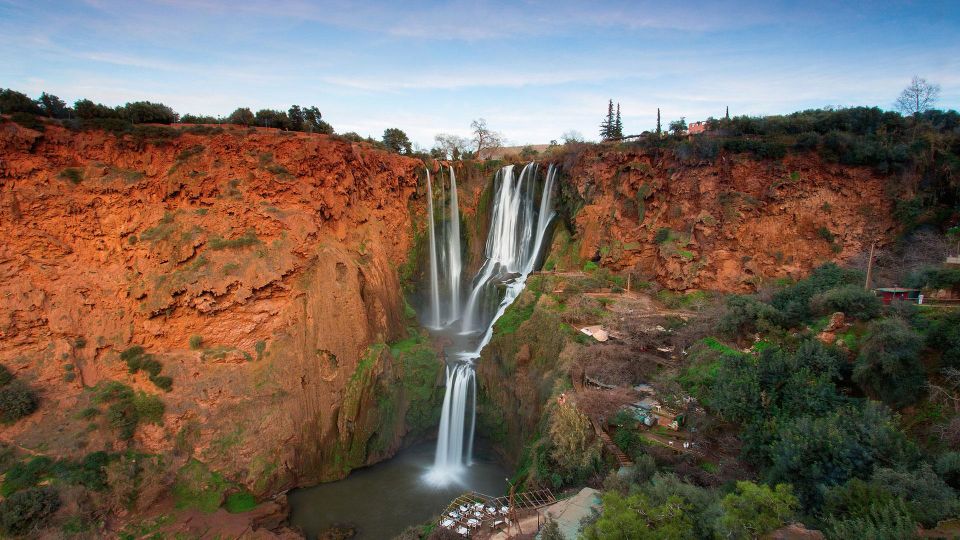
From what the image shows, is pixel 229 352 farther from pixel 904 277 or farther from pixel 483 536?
pixel 904 277

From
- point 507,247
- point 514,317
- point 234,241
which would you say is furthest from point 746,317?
point 234,241

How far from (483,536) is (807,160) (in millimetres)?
19242

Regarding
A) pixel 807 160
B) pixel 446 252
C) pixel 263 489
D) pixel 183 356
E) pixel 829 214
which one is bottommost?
pixel 263 489

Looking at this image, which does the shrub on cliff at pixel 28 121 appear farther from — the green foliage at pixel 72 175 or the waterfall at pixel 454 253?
the waterfall at pixel 454 253

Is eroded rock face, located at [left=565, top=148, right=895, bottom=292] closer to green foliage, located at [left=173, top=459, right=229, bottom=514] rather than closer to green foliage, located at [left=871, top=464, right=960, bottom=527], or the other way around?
green foliage, located at [left=871, top=464, right=960, bottom=527]

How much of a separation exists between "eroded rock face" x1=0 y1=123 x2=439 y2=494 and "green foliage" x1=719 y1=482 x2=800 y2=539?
15120 mm

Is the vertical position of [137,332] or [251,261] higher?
[251,261]

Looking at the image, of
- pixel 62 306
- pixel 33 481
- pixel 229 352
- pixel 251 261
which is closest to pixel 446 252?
pixel 251 261

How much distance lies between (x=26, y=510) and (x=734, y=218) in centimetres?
2716

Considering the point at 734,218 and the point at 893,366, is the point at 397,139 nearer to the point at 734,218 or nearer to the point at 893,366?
the point at 734,218

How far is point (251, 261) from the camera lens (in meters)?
19.5

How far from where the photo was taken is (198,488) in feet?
53.4

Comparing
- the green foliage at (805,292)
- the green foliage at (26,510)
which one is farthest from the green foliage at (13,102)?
the green foliage at (805,292)

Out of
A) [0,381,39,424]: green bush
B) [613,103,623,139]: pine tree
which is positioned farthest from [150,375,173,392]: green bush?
[613,103,623,139]: pine tree
